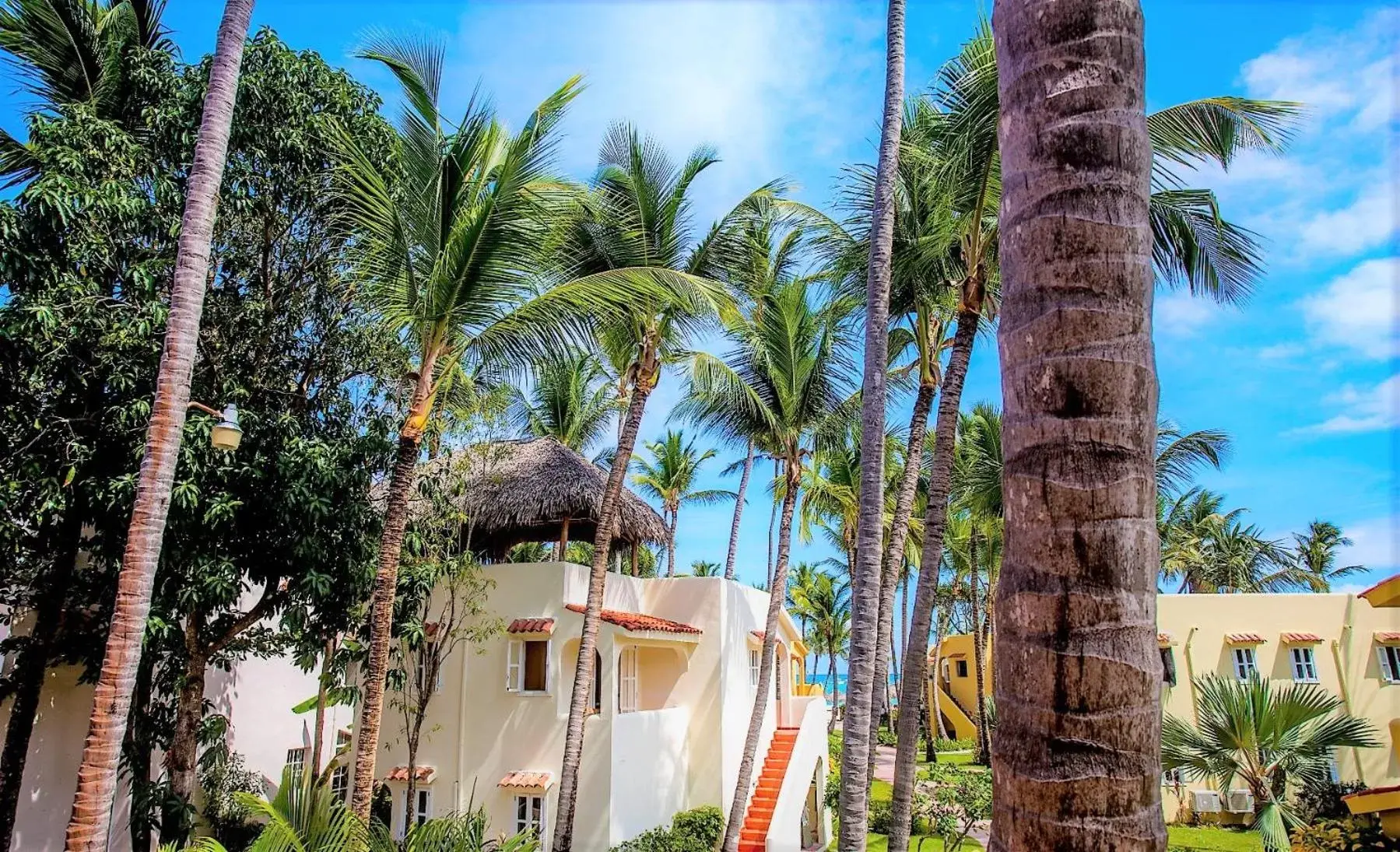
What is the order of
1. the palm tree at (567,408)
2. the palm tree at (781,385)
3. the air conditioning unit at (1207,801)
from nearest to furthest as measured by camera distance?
the palm tree at (781,385)
the air conditioning unit at (1207,801)
the palm tree at (567,408)

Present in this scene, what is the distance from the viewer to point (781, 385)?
1513cm

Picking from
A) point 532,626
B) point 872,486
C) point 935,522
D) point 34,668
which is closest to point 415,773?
point 532,626

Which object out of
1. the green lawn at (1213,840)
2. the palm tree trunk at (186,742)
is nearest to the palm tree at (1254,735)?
the green lawn at (1213,840)

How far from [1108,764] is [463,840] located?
266 inches

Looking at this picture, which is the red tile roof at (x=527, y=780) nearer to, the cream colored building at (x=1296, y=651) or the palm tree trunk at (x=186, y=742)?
the palm tree trunk at (x=186, y=742)

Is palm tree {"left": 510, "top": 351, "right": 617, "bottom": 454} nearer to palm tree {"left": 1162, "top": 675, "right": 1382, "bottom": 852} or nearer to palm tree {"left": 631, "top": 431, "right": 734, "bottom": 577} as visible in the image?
palm tree {"left": 631, "top": 431, "right": 734, "bottom": 577}

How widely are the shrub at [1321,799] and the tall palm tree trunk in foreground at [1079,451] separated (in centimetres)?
1951

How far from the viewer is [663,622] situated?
15500mm

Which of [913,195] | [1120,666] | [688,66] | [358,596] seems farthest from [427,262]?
[1120,666]

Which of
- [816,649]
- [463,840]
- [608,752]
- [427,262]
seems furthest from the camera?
[816,649]

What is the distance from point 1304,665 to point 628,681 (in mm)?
16514

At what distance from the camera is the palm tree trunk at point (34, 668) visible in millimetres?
9484

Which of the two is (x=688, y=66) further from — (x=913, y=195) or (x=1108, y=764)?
(x=1108, y=764)

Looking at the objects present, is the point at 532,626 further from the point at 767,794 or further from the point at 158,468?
the point at 158,468
